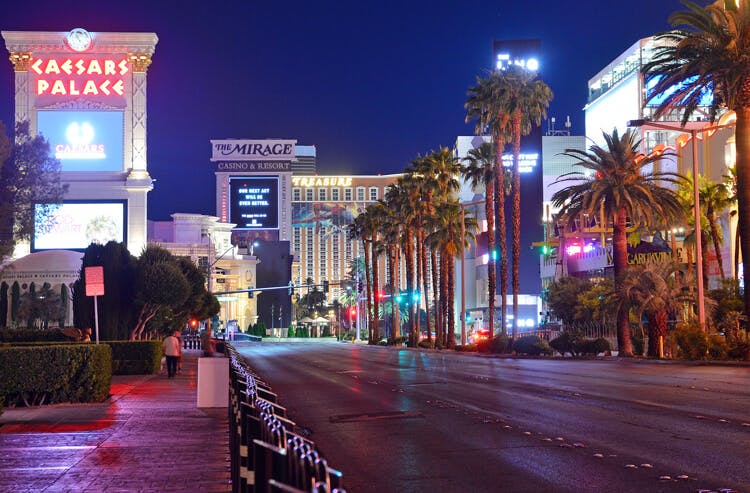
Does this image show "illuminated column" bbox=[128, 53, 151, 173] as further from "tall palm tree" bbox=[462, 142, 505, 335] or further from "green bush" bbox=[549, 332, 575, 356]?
"green bush" bbox=[549, 332, 575, 356]

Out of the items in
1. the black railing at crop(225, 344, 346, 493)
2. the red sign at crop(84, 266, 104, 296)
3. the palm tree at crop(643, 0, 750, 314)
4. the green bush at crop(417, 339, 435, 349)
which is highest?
the palm tree at crop(643, 0, 750, 314)

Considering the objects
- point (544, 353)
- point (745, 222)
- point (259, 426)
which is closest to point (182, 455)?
point (259, 426)

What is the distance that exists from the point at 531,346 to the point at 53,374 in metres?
35.1

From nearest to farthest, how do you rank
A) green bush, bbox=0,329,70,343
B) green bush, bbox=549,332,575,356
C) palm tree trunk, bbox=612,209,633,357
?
1. green bush, bbox=0,329,70,343
2. palm tree trunk, bbox=612,209,633,357
3. green bush, bbox=549,332,575,356

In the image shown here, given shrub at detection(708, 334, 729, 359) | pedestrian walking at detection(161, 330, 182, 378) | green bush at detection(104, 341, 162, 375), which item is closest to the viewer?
pedestrian walking at detection(161, 330, 182, 378)

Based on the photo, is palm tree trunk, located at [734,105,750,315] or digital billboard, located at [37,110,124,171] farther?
digital billboard, located at [37,110,124,171]

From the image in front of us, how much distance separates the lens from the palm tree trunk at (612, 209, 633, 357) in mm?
45344

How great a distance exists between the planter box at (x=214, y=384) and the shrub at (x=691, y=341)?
23.4m

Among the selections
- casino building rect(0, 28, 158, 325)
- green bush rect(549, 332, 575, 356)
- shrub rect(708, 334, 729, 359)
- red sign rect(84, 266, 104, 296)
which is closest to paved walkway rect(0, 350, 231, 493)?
red sign rect(84, 266, 104, 296)

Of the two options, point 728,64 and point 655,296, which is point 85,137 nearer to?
point 655,296

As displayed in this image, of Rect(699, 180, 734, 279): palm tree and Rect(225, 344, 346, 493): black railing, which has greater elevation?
Rect(699, 180, 734, 279): palm tree

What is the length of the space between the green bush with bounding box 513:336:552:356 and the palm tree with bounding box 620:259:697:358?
261 inches

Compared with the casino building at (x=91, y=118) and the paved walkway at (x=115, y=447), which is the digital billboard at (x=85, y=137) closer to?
the casino building at (x=91, y=118)

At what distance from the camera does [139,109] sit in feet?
315
